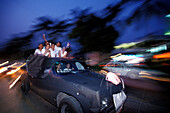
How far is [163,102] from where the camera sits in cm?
324

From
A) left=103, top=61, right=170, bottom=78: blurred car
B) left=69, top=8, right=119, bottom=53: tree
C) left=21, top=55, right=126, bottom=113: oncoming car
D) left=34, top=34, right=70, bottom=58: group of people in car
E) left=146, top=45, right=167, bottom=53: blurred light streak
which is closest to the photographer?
left=21, top=55, right=126, bottom=113: oncoming car

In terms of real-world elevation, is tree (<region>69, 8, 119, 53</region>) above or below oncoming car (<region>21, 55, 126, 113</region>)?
above

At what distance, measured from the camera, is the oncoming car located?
179cm

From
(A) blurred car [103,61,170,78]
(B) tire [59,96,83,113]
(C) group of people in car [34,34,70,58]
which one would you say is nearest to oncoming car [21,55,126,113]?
(B) tire [59,96,83,113]

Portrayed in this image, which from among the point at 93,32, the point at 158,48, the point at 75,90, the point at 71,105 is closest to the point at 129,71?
the point at 75,90

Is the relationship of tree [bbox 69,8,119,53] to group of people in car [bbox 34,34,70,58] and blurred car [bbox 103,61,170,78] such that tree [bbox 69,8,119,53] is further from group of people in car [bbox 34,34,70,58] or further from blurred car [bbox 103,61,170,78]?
group of people in car [bbox 34,34,70,58]

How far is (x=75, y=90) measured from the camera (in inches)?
77.9

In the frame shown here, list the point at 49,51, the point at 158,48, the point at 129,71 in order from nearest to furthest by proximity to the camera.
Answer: the point at 49,51, the point at 129,71, the point at 158,48

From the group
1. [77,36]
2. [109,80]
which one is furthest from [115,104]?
[77,36]

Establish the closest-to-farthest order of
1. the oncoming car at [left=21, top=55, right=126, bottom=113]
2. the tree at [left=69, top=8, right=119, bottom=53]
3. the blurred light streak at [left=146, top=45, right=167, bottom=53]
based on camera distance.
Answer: the oncoming car at [left=21, top=55, right=126, bottom=113] → the tree at [left=69, top=8, right=119, bottom=53] → the blurred light streak at [left=146, top=45, right=167, bottom=53]

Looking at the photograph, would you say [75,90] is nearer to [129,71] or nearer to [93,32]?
[129,71]

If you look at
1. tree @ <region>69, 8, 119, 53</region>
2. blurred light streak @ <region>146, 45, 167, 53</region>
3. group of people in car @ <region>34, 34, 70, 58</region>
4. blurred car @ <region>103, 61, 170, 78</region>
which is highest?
tree @ <region>69, 8, 119, 53</region>

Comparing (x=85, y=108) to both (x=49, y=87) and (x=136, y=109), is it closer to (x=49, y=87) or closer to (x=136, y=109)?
(x=49, y=87)

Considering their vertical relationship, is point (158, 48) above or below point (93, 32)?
below
